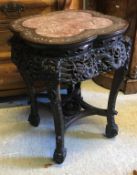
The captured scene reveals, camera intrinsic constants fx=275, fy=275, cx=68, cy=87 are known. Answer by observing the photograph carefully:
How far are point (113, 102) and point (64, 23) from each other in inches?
19.4

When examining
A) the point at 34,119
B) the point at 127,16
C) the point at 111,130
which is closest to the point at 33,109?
the point at 34,119

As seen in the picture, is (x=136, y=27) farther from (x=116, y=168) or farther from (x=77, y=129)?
(x=116, y=168)

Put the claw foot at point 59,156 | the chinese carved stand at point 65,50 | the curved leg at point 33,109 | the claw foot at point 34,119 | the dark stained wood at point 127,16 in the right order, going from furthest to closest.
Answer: the dark stained wood at point 127,16 < the claw foot at point 34,119 < the curved leg at point 33,109 < the claw foot at point 59,156 < the chinese carved stand at point 65,50

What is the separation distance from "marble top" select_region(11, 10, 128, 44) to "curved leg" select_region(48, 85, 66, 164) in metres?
0.21

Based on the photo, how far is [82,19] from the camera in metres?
1.34

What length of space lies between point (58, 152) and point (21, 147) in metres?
0.25

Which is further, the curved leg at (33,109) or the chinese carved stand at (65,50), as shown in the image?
the curved leg at (33,109)

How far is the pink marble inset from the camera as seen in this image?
118cm

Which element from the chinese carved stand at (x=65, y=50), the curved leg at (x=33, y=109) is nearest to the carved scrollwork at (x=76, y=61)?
the chinese carved stand at (x=65, y=50)

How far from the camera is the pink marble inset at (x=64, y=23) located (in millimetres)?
A: 1178

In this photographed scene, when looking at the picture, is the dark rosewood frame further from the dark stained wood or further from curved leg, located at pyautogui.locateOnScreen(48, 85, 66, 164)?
the dark stained wood

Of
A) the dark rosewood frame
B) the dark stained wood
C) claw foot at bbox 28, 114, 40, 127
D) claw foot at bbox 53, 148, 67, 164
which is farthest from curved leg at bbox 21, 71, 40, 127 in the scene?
the dark stained wood

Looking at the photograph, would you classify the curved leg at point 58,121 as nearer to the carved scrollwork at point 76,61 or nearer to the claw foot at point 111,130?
the carved scrollwork at point 76,61

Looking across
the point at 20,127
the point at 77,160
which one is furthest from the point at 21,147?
the point at 77,160
